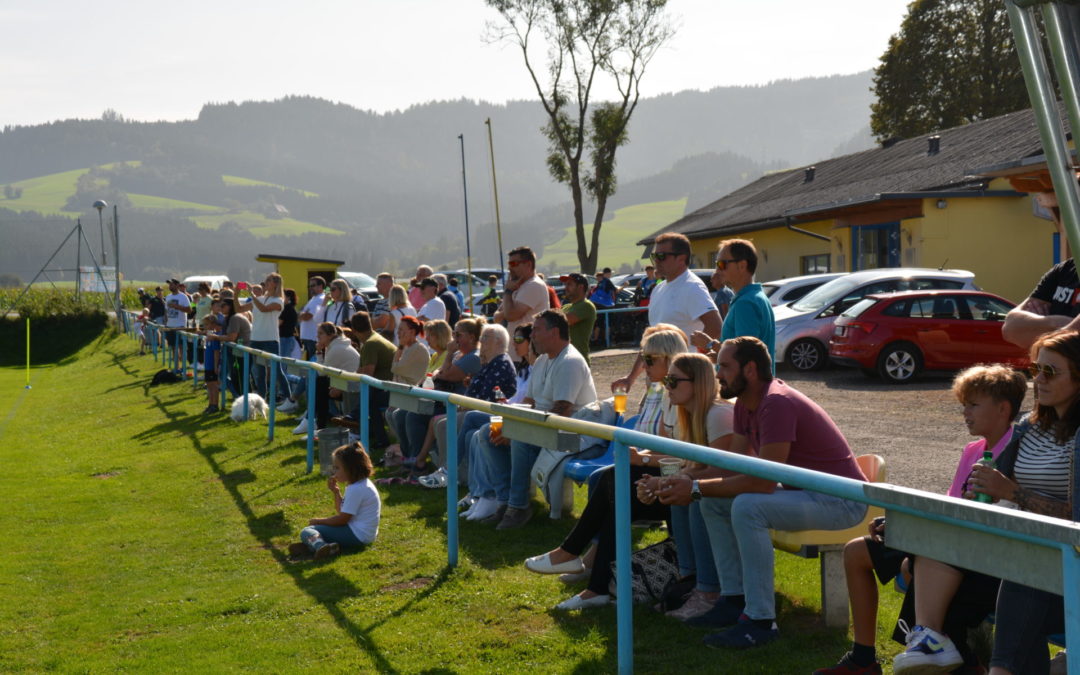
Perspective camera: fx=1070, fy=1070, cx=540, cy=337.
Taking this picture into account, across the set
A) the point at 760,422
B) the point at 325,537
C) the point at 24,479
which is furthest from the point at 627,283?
the point at 760,422

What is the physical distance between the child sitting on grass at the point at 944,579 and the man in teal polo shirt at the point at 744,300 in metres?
2.19

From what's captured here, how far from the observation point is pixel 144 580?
24.7 feet

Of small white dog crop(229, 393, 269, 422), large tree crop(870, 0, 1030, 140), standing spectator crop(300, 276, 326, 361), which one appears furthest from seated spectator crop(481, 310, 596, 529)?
large tree crop(870, 0, 1030, 140)

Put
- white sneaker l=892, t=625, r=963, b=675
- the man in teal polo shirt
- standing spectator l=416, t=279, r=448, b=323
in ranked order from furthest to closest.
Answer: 1. standing spectator l=416, t=279, r=448, b=323
2. the man in teal polo shirt
3. white sneaker l=892, t=625, r=963, b=675

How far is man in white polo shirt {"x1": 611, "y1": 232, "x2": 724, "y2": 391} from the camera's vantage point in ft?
25.7

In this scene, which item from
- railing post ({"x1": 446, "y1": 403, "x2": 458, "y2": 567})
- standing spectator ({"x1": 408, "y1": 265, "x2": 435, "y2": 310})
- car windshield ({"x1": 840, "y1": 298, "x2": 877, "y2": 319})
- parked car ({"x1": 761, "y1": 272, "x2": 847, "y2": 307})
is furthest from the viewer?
parked car ({"x1": 761, "y1": 272, "x2": 847, "y2": 307})

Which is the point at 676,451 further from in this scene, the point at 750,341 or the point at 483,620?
the point at 483,620

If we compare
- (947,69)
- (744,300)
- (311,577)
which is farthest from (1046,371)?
(947,69)

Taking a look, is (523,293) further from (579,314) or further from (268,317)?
(268,317)

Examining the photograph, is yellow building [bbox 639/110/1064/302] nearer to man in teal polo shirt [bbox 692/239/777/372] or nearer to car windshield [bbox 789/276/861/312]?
car windshield [bbox 789/276/861/312]

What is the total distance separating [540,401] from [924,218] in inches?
683

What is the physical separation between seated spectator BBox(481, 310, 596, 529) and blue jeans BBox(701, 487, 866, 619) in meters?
2.78

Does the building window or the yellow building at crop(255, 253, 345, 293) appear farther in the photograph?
the yellow building at crop(255, 253, 345, 293)

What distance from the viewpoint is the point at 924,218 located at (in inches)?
912
